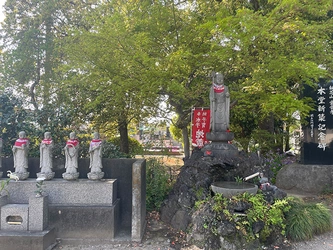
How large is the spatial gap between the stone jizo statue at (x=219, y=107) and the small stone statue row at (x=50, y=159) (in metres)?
3.29

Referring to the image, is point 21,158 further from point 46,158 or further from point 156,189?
point 156,189

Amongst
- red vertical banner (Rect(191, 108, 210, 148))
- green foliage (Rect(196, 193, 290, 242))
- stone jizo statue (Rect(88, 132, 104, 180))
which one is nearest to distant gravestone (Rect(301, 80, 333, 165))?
red vertical banner (Rect(191, 108, 210, 148))

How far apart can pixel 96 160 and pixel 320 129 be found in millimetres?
8469

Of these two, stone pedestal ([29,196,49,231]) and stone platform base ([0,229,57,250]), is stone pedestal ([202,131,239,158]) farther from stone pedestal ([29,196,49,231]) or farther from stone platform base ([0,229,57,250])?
stone platform base ([0,229,57,250])

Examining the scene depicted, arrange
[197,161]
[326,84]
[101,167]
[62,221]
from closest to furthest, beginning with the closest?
[62,221], [101,167], [197,161], [326,84]

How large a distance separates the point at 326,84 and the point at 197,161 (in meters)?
6.64

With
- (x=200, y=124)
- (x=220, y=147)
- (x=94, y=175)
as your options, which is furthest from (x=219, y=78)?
(x=94, y=175)

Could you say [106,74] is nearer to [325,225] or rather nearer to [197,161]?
[197,161]

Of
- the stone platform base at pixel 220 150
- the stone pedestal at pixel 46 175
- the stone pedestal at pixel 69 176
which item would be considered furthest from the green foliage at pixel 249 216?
the stone pedestal at pixel 46 175

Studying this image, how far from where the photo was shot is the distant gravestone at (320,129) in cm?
948

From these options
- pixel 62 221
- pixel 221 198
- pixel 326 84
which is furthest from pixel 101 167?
pixel 326 84

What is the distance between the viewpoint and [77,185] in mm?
5551

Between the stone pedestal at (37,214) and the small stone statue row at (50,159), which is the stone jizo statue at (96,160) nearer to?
the small stone statue row at (50,159)

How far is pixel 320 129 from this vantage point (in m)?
9.62
